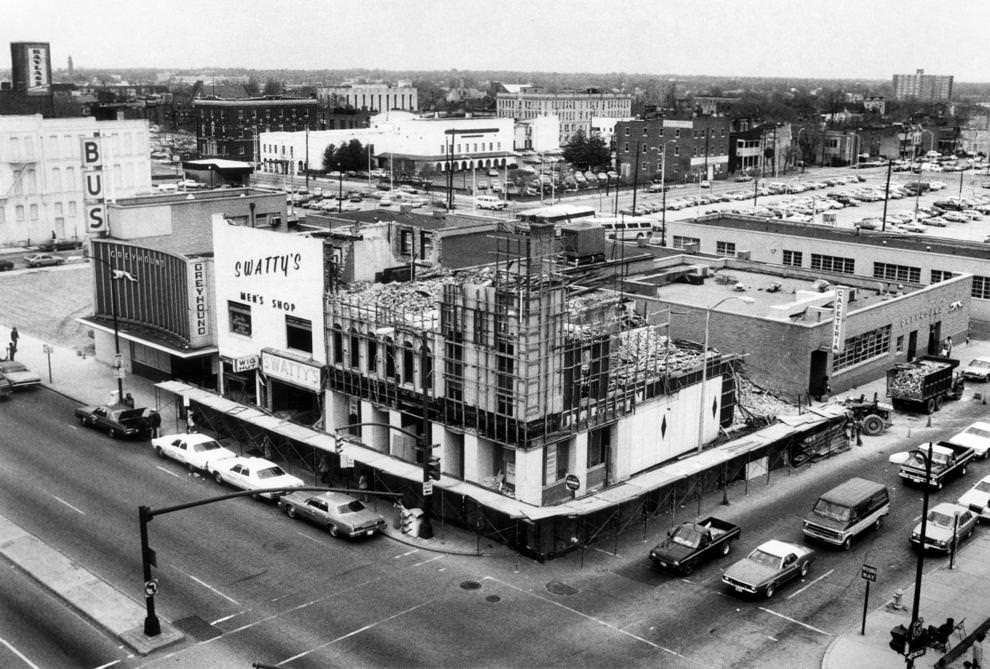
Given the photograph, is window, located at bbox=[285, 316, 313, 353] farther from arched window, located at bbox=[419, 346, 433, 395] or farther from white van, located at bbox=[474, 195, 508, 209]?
white van, located at bbox=[474, 195, 508, 209]

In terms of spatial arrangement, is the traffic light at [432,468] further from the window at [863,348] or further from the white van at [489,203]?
the white van at [489,203]

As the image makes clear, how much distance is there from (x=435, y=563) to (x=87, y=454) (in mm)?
18300

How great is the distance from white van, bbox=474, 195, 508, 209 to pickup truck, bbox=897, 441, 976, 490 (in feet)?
305

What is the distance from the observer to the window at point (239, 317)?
49.3m

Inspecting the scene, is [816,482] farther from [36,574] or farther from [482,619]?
[36,574]

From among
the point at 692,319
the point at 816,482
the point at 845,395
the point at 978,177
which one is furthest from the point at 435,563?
the point at 978,177

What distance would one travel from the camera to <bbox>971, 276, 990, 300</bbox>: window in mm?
71750

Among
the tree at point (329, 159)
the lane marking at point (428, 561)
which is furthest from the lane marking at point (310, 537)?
the tree at point (329, 159)

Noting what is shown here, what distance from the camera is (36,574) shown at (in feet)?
109

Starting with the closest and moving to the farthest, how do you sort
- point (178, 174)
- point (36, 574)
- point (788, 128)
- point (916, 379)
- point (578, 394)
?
point (36, 574), point (578, 394), point (916, 379), point (178, 174), point (788, 128)

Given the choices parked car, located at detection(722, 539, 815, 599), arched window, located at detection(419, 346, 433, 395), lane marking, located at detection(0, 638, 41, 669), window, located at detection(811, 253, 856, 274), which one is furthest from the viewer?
window, located at detection(811, 253, 856, 274)

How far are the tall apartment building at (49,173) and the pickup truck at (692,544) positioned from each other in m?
82.2

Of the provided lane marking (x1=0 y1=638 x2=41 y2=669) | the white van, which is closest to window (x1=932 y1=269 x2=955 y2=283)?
lane marking (x1=0 y1=638 x2=41 y2=669)

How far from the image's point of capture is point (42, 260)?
91.9 metres
